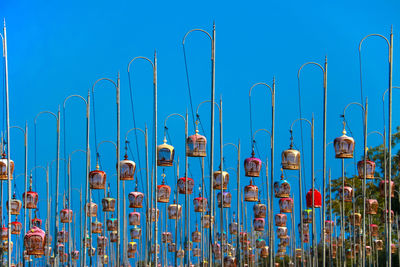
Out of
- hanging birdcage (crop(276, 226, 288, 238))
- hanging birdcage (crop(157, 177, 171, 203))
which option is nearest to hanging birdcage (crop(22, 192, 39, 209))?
hanging birdcage (crop(157, 177, 171, 203))

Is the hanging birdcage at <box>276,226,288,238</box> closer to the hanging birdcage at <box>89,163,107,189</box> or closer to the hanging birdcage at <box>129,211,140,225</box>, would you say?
the hanging birdcage at <box>129,211,140,225</box>

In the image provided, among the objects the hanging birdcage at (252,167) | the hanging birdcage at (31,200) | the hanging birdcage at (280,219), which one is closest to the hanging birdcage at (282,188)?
the hanging birdcage at (252,167)

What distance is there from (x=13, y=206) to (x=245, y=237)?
16.1 meters

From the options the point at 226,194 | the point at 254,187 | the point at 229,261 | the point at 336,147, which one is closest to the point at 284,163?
the point at 336,147

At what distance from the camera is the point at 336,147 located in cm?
2748

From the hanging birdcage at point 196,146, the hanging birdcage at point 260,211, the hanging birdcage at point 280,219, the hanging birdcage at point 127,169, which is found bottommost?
the hanging birdcage at point 280,219

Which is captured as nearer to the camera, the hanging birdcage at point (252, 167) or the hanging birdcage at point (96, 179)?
the hanging birdcage at point (252, 167)

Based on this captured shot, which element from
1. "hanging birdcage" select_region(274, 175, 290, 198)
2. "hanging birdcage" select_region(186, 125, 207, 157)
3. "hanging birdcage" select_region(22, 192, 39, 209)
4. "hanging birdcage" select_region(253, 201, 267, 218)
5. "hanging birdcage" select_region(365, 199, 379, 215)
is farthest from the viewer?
"hanging birdcage" select_region(253, 201, 267, 218)

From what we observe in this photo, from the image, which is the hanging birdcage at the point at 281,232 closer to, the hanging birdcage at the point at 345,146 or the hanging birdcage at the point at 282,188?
the hanging birdcage at the point at 282,188

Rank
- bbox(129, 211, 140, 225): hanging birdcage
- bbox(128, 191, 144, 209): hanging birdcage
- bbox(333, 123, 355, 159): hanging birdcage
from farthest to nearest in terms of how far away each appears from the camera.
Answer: bbox(129, 211, 140, 225): hanging birdcage, bbox(128, 191, 144, 209): hanging birdcage, bbox(333, 123, 355, 159): hanging birdcage

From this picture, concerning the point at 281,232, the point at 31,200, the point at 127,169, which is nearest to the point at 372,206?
the point at 281,232

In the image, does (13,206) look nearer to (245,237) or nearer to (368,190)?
(245,237)

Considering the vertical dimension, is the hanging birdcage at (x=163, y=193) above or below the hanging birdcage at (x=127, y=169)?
below

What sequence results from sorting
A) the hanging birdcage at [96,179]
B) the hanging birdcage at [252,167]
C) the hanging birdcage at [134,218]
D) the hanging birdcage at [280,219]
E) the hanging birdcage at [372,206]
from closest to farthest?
1. the hanging birdcage at [252,167]
2. the hanging birdcage at [96,179]
3. the hanging birdcage at [372,206]
4. the hanging birdcage at [280,219]
5. the hanging birdcage at [134,218]
